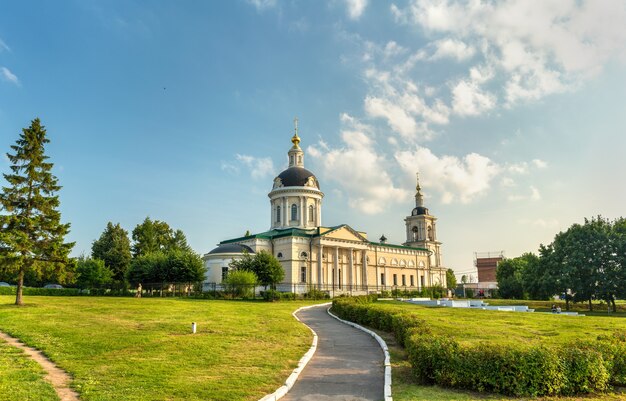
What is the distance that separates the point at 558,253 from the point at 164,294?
40.0 m

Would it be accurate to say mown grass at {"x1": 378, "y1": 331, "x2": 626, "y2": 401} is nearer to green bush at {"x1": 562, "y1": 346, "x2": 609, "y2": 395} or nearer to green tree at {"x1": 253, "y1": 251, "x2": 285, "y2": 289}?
green bush at {"x1": 562, "y1": 346, "x2": 609, "y2": 395}

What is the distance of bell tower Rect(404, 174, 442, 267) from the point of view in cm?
7638

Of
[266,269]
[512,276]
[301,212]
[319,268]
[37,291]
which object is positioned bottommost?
[37,291]

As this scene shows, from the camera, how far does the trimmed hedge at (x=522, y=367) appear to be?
9000 mm

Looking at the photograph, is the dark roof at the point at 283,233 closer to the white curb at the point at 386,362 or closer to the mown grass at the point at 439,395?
the white curb at the point at 386,362

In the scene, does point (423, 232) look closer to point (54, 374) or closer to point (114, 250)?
point (114, 250)

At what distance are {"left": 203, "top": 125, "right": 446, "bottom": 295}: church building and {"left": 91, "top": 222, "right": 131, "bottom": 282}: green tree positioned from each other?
55.1ft

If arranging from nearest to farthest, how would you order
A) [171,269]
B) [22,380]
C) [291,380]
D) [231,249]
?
[22,380] → [291,380] → [171,269] → [231,249]

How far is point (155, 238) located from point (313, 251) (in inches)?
1235

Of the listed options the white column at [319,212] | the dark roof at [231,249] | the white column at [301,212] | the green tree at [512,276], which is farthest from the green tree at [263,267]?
the green tree at [512,276]

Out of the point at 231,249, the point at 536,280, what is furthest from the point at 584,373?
the point at 231,249

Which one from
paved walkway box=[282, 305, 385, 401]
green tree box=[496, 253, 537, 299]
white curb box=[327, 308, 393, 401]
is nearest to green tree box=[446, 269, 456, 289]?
green tree box=[496, 253, 537, 299]

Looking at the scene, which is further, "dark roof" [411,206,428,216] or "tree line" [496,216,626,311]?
"dark roof" [411,206,428,216]

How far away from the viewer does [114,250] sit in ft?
213
